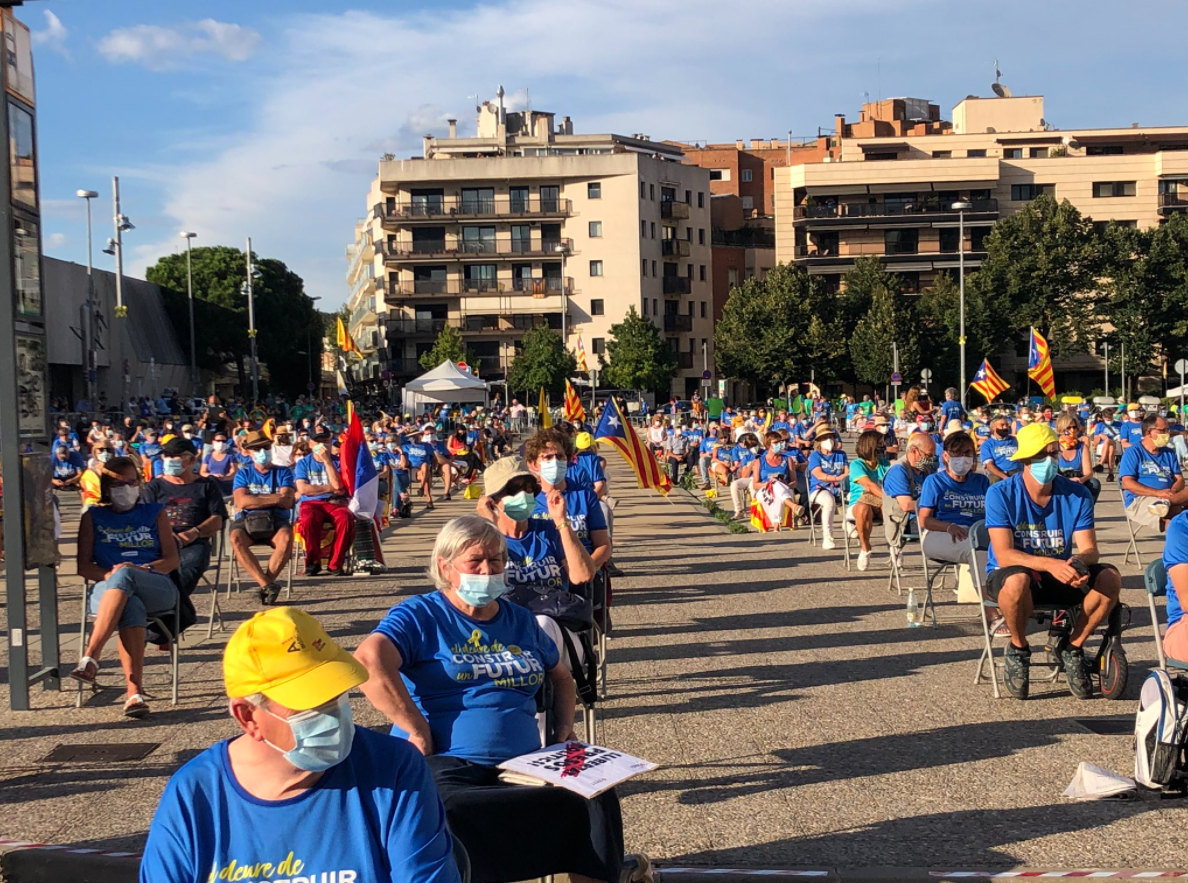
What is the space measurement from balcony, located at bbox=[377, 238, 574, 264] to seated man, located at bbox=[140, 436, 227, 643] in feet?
261

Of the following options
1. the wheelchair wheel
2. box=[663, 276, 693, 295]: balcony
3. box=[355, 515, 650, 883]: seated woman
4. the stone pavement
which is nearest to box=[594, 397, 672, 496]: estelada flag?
the stone pavement

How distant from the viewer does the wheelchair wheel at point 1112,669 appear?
7.88m

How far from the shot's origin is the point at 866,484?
1415 cm

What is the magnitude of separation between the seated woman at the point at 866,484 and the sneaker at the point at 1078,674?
5.98 meters

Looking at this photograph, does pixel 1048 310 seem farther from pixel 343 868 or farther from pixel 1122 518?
pixel 343 868

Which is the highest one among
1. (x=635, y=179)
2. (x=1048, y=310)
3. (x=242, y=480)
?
(x=635, y=179)

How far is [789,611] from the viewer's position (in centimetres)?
1186

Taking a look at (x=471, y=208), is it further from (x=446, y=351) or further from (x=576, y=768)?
(x=576, y=768)

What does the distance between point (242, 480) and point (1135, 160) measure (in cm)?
8512

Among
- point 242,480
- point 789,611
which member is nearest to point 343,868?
point 789,611

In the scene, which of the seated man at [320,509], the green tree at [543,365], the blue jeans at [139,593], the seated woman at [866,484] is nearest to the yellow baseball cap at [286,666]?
the blue jeans at [139,593]

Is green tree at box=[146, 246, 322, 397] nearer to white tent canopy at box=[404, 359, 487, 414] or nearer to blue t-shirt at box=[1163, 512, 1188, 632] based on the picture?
white tent canopy at box=[404, 359, 487, 414]

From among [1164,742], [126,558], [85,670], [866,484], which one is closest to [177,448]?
[126,558]

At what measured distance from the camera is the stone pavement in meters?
5.52
